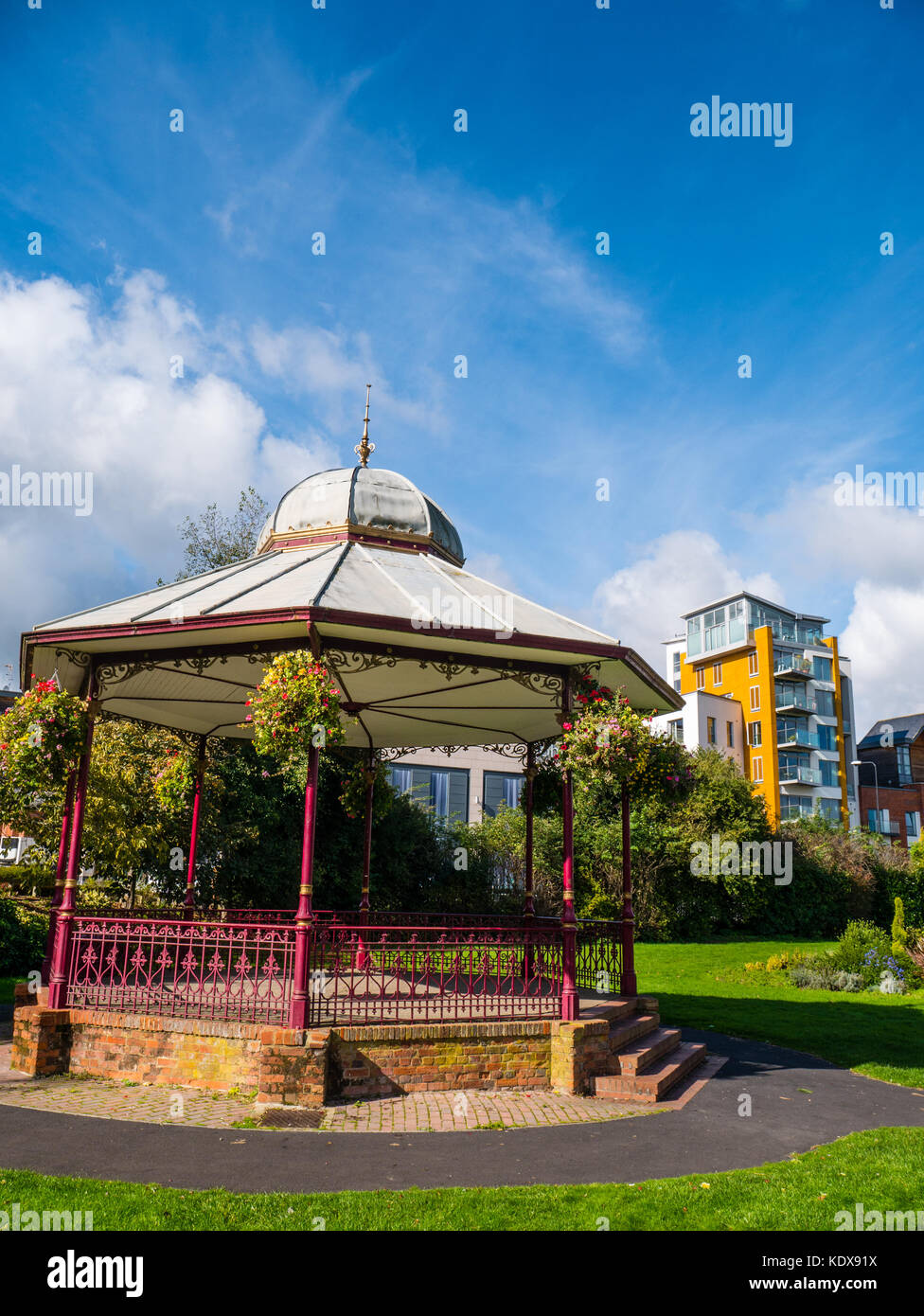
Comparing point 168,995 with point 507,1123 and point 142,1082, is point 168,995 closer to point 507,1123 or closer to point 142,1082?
point 142,1082

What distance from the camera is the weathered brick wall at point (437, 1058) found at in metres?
9.23

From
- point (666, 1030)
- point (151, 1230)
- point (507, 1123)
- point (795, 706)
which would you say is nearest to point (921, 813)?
point (795, 706)

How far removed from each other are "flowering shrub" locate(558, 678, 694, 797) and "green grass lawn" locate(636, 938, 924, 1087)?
5.12 metres

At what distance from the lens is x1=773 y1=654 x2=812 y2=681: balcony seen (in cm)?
5441

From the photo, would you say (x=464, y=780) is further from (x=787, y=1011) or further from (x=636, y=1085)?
(x=636, y=1085)

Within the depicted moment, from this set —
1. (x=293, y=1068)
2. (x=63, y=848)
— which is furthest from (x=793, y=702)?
(x=293, y=1068)

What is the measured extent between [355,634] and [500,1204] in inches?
238

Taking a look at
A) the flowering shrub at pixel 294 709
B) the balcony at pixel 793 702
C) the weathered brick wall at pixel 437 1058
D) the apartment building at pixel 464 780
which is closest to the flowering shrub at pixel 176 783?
the flowering shrub at pixel 294 709

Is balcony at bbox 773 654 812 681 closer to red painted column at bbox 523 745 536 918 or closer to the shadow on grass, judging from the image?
the shadow on grass

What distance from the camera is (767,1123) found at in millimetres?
8891

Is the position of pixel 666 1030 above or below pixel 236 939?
below
